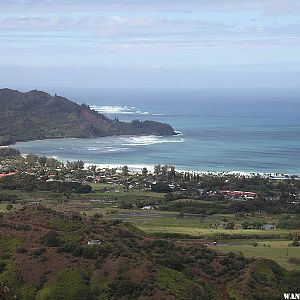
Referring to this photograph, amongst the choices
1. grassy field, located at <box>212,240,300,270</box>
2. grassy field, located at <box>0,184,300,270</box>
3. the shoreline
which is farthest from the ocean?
grassy field, located at <box>212,240,300,270</box>

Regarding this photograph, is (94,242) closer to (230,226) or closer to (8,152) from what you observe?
(230,226)

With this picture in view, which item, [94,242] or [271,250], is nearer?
[94,242]

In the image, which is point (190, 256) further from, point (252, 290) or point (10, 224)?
point (10, 224)

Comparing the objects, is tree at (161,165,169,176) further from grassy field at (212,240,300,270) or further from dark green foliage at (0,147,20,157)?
grassy field at (212,240,300,270)

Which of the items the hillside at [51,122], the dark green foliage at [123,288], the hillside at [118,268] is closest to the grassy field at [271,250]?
the hillside at [118,268]

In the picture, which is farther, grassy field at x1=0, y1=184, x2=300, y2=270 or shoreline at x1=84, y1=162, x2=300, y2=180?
shoreline at x1=84, y1=162, x2=300, y2=180

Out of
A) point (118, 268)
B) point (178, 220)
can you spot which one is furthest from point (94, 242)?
point (178, 220)
